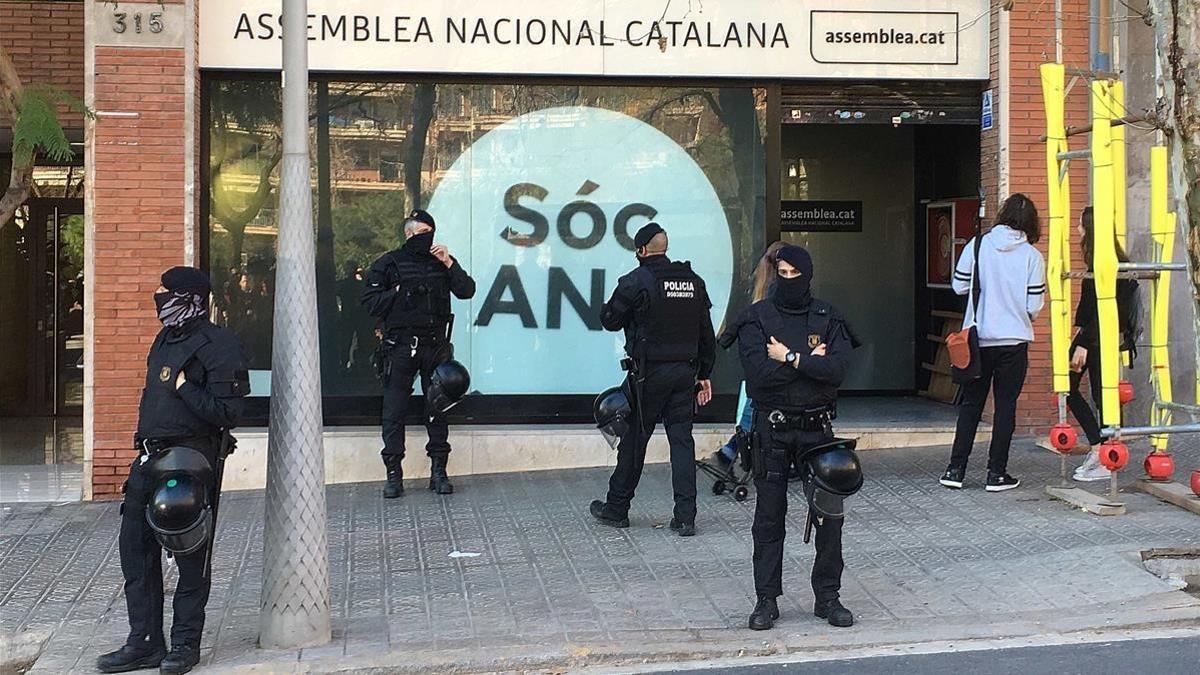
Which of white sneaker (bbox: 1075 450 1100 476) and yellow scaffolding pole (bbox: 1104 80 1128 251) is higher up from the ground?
yellow scaffolding pole (bbox: 1104 80 1128 251)

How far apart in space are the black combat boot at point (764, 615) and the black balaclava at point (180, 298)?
308 centimetres

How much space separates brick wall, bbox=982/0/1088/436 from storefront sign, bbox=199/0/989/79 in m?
0.32

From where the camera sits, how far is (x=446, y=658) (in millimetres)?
5984

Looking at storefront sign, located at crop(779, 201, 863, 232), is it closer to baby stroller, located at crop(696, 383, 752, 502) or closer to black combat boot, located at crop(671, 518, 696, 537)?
baby stroller, located at crop(696, 383, 752, 502)

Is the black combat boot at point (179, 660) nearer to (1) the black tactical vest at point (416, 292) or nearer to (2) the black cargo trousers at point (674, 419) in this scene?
(2) the black cargo trousers at point (674, 419)

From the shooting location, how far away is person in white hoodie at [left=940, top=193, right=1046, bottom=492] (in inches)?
341

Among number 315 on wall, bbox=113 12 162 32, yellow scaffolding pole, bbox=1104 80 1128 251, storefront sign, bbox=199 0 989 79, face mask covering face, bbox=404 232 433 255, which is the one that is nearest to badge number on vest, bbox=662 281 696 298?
face mask covering face, bbox=404 232 433 255

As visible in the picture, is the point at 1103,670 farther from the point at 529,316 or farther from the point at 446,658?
the point at 529,316

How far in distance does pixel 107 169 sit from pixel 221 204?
0.98m

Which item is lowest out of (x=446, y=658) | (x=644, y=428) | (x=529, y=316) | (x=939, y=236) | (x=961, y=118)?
(x=446, y=658)

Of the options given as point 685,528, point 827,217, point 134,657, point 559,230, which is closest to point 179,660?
point 134,657

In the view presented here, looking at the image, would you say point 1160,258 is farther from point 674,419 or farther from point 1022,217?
point 674,419

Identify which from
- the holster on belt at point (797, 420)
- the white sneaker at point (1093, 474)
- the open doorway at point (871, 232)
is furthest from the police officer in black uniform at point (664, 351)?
the open doorway at point (871, 232)

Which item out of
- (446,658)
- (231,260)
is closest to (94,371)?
(231,260)
